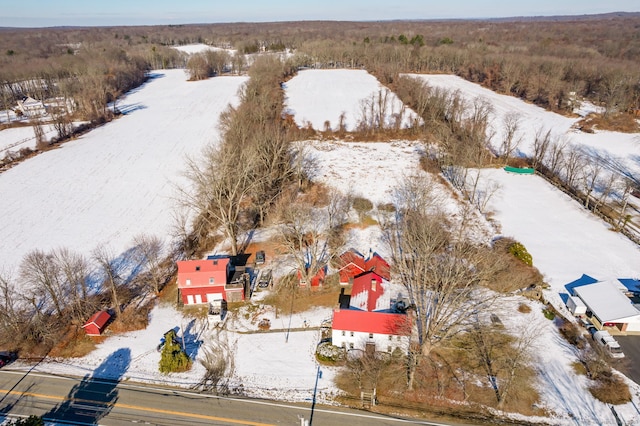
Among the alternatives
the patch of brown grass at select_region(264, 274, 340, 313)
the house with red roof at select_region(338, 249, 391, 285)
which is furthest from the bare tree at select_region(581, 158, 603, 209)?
the patch of brown grass at select_region(264, 274, 340, 313)

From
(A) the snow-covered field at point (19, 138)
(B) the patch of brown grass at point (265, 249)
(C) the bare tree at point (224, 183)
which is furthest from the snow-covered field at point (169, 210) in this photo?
(C) the bare tree at point (224, 183)

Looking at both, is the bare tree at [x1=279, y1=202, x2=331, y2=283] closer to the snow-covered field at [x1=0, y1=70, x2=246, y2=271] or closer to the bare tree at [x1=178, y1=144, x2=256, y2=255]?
the bare tree at [x1=178, y1=144, x2=256, y2=255]

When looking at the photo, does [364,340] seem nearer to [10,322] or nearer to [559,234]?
[10,322]

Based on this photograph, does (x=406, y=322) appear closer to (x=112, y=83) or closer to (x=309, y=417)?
(x=309, y=417)

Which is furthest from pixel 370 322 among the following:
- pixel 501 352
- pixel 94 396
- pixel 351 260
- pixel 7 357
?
pixel 7 357

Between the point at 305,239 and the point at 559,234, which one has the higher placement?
the point at 559,234

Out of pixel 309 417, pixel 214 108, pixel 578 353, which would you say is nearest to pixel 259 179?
pixel 309 417
